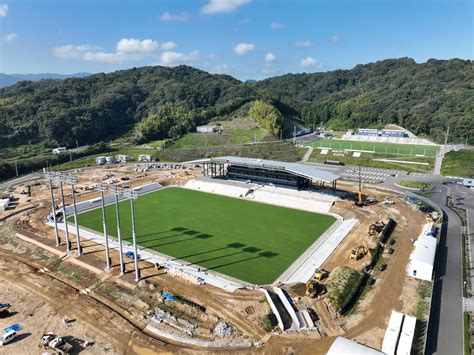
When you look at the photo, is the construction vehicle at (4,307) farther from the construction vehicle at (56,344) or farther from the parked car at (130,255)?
the parked car at (130,255)

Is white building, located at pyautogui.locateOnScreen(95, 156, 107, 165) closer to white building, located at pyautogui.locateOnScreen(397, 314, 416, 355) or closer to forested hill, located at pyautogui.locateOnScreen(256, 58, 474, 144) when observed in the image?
white building, located at pyautogui.locateOnScreen(397, 314, 416, 355)

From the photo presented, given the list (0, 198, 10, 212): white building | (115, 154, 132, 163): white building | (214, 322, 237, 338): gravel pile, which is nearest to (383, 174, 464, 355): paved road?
(214, 322, 237, 338): gravel pile

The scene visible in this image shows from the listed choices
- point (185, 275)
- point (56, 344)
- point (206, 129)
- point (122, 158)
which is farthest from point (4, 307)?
point (206, 129)

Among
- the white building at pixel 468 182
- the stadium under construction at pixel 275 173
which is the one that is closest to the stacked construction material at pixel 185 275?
the stadium under construction at pixel 275 173

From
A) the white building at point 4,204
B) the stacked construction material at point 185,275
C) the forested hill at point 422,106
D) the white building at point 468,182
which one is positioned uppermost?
the forested hill at point 422,106

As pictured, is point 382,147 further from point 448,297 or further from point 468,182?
point 448,297

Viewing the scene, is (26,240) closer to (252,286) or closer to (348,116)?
(252,286)

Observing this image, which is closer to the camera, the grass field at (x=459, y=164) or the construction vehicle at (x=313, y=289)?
the construction vehicle at (x=313, y=289)
